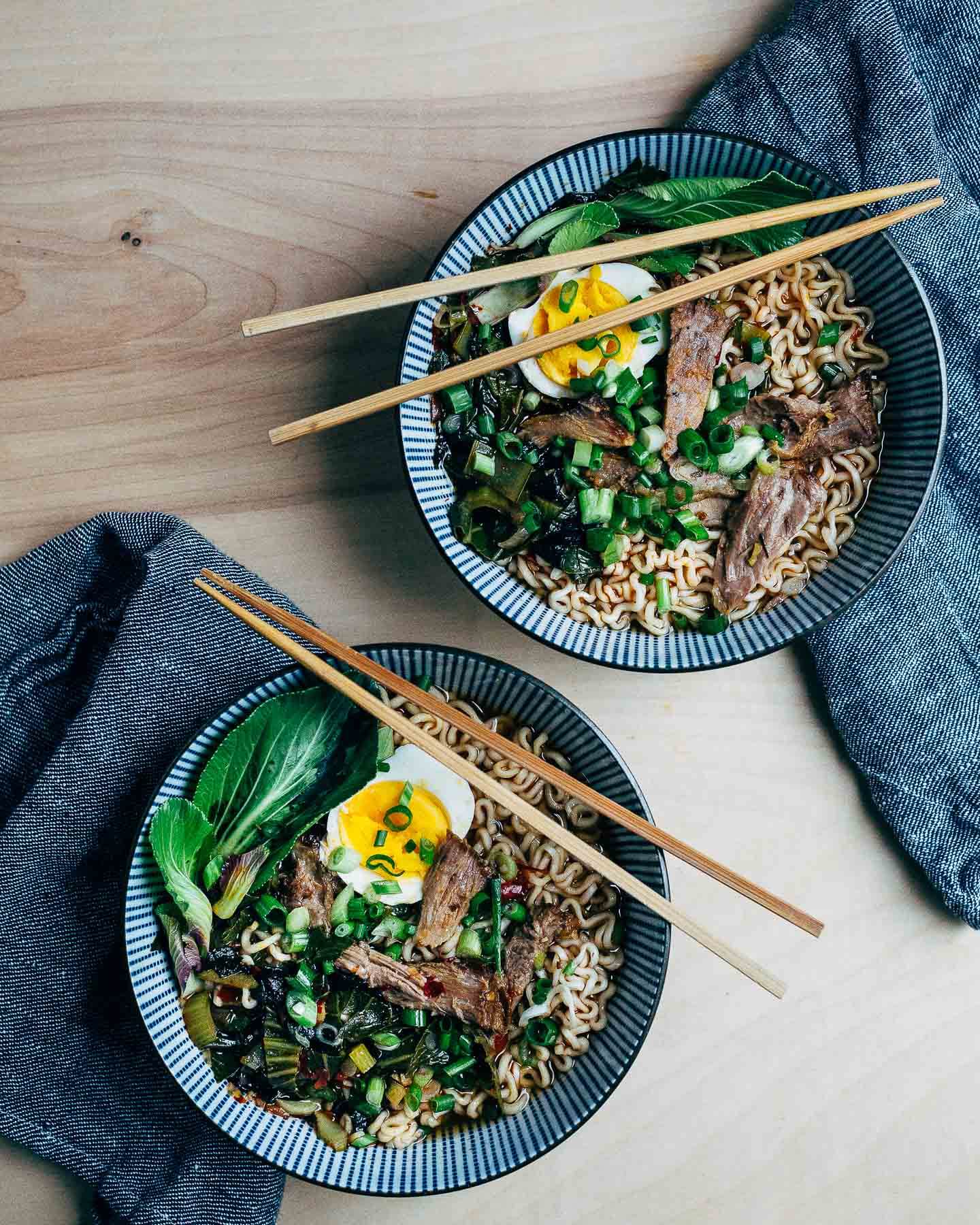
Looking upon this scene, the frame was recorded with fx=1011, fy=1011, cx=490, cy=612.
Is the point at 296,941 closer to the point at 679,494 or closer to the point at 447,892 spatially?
the point at 447,892

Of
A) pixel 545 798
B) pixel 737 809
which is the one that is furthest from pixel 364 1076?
pixel 737 809

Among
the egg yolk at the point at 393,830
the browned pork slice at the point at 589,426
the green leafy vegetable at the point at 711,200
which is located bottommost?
the egg yolk at the point at 393,830

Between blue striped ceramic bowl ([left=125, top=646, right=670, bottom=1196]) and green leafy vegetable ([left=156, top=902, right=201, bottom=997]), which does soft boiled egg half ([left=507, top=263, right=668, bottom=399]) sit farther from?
green leafy vegetable ([left=156, top=902, right=201, bottom=997])

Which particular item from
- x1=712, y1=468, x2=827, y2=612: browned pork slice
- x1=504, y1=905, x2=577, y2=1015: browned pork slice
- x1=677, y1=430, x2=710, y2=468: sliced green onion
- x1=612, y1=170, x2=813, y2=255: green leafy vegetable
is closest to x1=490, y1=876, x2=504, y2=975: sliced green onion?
x1=504, y1=905, x2=577, y2=1015: browned pork slice

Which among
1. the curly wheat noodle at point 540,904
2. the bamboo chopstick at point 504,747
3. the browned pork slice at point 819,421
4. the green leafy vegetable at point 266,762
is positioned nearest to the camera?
the bamboo chopstick at point 504,747

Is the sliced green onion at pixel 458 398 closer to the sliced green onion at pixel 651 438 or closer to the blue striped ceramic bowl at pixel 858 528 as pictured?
the blue striped ceramic bowl at pixel 858 528

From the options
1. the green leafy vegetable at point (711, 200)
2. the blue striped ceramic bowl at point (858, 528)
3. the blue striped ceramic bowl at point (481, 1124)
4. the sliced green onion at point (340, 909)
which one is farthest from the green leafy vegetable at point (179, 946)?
the green leafy vegetable at point (711, 200)

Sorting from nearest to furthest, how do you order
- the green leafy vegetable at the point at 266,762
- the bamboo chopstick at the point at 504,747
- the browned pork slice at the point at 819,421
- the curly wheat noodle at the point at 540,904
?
1. the bamboo chopstick at the point at 504,747
2. the green leafy vegetable at the point at 266,762
3. the curly wheat noodle at the point at 540,904
4. the browned pork slice at the point at 819,421
